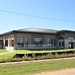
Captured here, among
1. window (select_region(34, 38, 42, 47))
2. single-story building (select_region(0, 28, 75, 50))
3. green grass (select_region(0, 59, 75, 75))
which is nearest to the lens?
green grass (select_region(0, 59, 75, 75))

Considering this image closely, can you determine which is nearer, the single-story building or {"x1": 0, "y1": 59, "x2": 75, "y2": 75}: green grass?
{"x1": 0, "y1": 59, "x2": 75, "y2": 75}: green grass

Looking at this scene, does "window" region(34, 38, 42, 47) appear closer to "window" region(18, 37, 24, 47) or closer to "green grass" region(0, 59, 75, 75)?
"window" region(18, 37, 24, 47)

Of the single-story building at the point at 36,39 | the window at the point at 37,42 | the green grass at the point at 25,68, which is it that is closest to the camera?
the green grass at the point at 25,68

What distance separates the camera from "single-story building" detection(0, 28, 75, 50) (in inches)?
1775

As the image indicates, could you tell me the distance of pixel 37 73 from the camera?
428 inches

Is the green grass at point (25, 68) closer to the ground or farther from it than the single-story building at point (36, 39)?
closer to the ground

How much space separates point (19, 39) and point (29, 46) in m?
3.89

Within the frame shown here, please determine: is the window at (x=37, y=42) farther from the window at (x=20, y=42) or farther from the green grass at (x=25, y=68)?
the green grass at (x=25, y=68)

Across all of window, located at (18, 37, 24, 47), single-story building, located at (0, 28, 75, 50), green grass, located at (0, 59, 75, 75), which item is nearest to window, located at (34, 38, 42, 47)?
single-story building, located at (0, 28, 75, 50)

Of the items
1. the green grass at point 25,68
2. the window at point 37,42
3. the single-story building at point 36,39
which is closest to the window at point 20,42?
the single-story building at point 36,39

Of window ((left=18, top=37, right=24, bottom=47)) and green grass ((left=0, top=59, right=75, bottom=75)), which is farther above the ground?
window ((left=18, top=37, right=24, bottom=47))

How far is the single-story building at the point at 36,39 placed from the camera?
1775 inches

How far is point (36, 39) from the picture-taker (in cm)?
4844

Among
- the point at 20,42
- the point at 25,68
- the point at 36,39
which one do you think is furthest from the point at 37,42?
the point at 25,68
